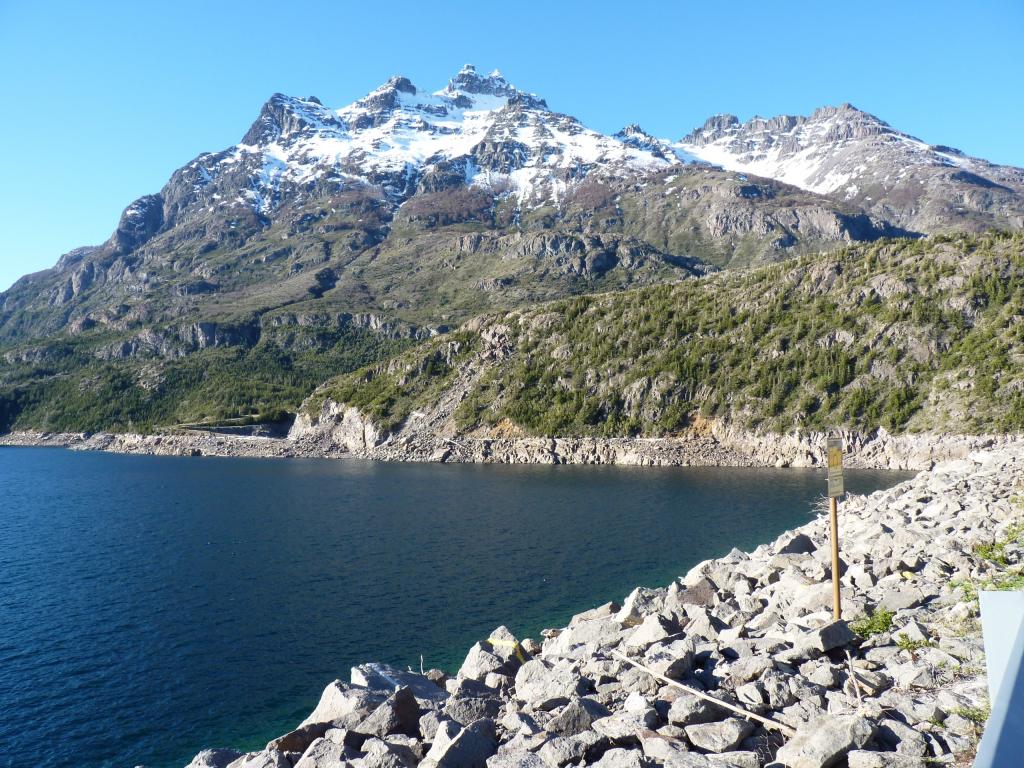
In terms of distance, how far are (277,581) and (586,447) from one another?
230 feet

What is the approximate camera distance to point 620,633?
15.8m

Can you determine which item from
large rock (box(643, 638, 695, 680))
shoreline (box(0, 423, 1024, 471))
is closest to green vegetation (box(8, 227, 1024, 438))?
shoreline (box(0, 423, 1024, 471))

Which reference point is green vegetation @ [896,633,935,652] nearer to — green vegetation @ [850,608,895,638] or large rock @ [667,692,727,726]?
green vegetation @ [850,608,895,638]

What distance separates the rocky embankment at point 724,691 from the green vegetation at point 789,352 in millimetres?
73344

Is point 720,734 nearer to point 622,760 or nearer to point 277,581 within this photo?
point 622,760

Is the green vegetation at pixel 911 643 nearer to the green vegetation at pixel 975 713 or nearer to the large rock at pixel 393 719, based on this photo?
the green vegetation at pixel 975 713

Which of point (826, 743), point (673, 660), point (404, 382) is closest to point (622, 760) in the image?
point (826, 743)

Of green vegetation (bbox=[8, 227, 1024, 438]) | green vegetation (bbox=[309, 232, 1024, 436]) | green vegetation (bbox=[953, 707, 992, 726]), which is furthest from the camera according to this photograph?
green vegetation (bbox=[8, 227, 1024, 438])

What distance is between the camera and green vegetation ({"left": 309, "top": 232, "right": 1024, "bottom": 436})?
8231 centimetres

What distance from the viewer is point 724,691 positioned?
10.3 m

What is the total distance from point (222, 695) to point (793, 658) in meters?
19.8

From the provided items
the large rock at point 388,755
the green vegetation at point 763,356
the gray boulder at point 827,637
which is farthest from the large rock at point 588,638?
the green vegetation at point 763,356

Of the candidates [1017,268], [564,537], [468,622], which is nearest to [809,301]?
[1017,268]

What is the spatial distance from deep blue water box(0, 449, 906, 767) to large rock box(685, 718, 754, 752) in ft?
51.8
